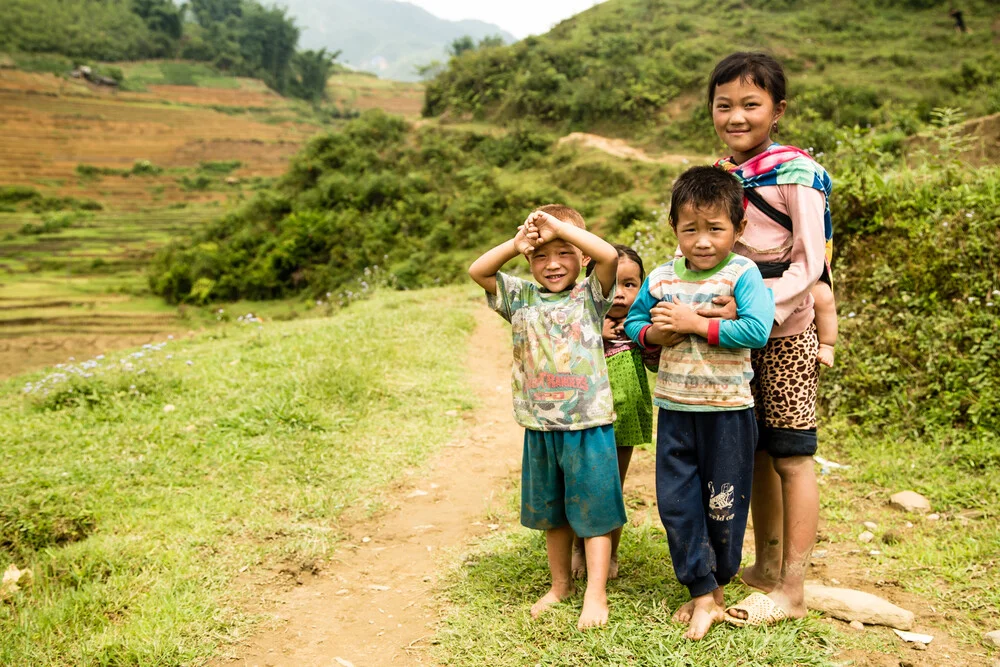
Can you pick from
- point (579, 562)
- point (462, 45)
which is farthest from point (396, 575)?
point (462, 45)

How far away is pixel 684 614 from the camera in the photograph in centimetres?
238

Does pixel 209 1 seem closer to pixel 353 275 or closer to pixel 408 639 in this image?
pixel 353 275

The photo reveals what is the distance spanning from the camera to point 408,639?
2.61 m

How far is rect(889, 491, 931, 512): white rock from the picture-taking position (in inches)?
137

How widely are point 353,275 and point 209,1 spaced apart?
134 feet

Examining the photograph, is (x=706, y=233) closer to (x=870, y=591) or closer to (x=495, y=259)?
(x=495, y=259)

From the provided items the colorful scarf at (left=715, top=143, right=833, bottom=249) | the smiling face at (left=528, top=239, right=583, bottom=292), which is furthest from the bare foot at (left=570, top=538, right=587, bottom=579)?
the colorful scarf at (left=715, top=143, right=833, bottom=249)

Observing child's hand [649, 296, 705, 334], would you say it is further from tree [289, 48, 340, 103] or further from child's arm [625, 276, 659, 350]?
tree [289, 48, 340, 103]

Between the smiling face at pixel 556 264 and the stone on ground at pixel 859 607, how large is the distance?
1.47 meters

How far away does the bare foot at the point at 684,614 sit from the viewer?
2367 mm

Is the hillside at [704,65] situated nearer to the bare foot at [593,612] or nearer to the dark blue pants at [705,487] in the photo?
the dark blue pants at [705,487]

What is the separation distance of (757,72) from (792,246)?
1.84 feet

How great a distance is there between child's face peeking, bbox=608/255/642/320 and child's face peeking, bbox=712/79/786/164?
0.59m

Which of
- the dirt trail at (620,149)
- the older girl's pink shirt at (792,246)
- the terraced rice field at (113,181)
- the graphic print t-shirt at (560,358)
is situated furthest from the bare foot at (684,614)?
the terraced rice field at (113,181)
